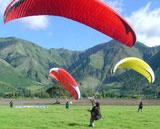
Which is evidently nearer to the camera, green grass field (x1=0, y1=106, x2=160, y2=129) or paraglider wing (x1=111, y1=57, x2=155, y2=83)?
green grass field (x1=0, y1=106, x2=160, y2=129)

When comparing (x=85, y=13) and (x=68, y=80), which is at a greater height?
(x=85, y=13)

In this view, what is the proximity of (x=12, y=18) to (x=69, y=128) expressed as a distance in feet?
23.6

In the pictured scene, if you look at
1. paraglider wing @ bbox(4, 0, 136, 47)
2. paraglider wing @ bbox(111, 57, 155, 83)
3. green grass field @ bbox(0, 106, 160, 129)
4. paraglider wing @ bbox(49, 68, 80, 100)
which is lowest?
green grass field @ bbox(0, 106, 160, 129)

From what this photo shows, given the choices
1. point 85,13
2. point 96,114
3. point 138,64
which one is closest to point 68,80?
point 138,64

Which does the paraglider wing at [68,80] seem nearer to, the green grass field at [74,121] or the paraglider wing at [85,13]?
the green grass field at [74,121]

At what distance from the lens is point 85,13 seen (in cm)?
1288

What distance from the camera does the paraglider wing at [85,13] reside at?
Result: 11617 millimetres

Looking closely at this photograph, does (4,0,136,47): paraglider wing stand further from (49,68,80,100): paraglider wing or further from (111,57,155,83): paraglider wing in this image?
(49,68,80,100): paraglider wing

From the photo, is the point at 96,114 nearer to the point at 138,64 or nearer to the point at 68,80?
the point at 138,64

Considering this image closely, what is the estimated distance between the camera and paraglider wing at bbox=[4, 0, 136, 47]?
38.1ft

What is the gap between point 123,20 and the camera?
12406 mm

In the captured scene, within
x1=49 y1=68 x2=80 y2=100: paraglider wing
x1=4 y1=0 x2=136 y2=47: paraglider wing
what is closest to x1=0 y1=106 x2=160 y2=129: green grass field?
x1=4 y1=0 x2=136 y2=47: paraglider wing

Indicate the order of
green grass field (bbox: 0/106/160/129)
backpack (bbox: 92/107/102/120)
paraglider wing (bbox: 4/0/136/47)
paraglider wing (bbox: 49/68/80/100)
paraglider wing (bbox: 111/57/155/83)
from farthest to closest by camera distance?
paraglider wing (bbox: 49/68/80/100)
paraglider wing (bbox: 111/57/155/83)
green grass field (bbox: 0/106/160/129)
backpack (bbox: 92/107/102/120)
paraglider wing (bbox: 4/0/136/47)

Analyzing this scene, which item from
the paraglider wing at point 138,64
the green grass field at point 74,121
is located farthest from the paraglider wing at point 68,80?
the paraglider wing at point 138,64
